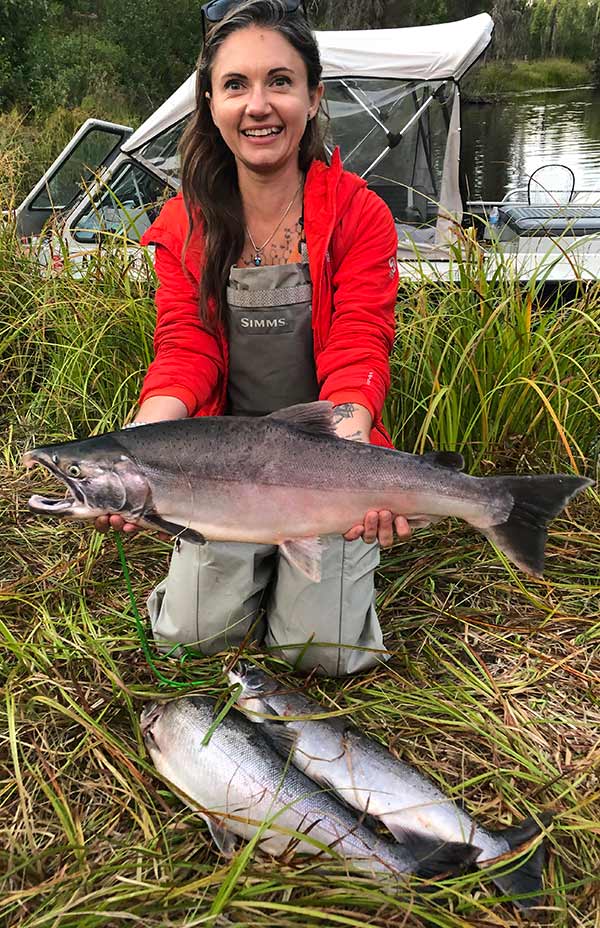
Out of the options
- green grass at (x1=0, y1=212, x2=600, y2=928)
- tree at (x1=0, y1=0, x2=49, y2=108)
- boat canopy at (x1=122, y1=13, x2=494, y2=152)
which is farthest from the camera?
tree at (x1=0, y1=0, x2=49, y2=108)

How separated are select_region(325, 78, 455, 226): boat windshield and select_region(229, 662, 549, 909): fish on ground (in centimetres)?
533

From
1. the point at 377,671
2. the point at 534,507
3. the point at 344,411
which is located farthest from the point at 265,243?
the point at 377,671

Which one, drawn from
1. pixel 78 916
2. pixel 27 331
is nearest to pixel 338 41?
pixel 27 331

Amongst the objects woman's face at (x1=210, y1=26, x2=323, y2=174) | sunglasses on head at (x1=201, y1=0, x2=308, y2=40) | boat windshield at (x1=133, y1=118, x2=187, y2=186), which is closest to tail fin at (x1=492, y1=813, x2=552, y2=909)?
woman's face at (x1=210, y1=26, x2=323, y2=174)

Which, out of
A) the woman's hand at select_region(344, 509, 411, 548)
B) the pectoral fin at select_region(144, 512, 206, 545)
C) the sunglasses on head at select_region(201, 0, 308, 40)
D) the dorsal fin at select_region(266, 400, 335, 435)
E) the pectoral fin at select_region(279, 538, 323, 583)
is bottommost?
the pectoral fin at select_region(279, 538, 323, 583)

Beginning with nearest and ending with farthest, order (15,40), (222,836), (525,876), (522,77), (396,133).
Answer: (525,876) < (222,836) < (396,133) < (15,40) < (522,77)

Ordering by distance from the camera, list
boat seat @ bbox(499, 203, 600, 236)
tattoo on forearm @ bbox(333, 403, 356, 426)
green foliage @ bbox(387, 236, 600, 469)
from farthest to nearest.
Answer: boat seat @ bbox(499, 203, 600, 236) → green foliage @ bbox(387, 236, 600, 469) → tattoo on forearm @ bbox(333, 403, 356, 426)

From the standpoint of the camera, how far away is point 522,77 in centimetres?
4381

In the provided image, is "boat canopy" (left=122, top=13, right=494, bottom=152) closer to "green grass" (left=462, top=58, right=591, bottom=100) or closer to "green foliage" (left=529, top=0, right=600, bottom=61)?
"green grass" (left=462, top=58, right=591, bottom=100)

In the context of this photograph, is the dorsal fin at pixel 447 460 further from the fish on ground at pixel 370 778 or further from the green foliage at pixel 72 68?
the green foliage at pixel 72 68

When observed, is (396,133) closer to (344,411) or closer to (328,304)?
(328,304)

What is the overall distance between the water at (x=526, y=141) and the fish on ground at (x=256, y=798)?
11512mm

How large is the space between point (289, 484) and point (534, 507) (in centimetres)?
75

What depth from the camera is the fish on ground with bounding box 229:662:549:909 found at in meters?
2.04
